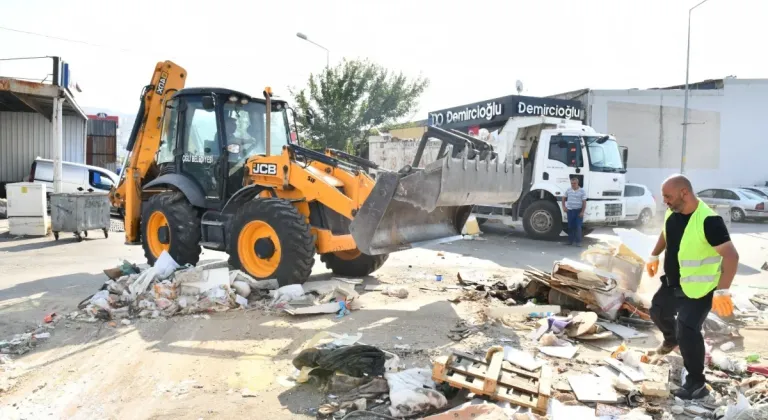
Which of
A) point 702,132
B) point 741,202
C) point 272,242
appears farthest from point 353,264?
point 702,132

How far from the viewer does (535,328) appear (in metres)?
5.70

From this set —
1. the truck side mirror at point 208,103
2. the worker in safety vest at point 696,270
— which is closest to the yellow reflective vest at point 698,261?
the worker in safety vest at point 696,270

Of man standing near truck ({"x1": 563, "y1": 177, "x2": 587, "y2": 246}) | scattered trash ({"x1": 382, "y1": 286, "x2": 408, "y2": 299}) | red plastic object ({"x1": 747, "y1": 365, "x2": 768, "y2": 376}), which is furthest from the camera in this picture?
man standing near truck ({"x1": 563, "y1": 177, "x2": 587, "y2": 246})

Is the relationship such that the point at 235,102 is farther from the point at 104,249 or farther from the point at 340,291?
the point at 104,249

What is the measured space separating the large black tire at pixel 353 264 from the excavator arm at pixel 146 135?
3.05m

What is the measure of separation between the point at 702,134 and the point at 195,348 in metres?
28.1

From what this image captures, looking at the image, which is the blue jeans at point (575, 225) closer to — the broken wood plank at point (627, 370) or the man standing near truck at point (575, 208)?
the man standing near truck at point (575, 208)

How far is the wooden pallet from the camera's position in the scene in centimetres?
379

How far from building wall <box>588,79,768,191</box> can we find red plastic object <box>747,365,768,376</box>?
22.8 meters

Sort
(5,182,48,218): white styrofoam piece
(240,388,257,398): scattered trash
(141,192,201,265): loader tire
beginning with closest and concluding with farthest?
(240,388,257,398): scattered trash < (141,192,201,265): loader tire < (5,182,48,218): white styrofoam piece

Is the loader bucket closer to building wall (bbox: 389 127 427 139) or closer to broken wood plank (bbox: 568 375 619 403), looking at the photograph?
broken wood plank (bbox: 568 375 619 403)

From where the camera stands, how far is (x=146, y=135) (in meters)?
8.88

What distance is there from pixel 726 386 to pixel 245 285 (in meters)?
4.69

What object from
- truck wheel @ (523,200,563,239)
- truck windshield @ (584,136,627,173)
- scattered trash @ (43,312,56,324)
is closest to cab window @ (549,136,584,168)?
truck windshield @ (584,136,627,173)
